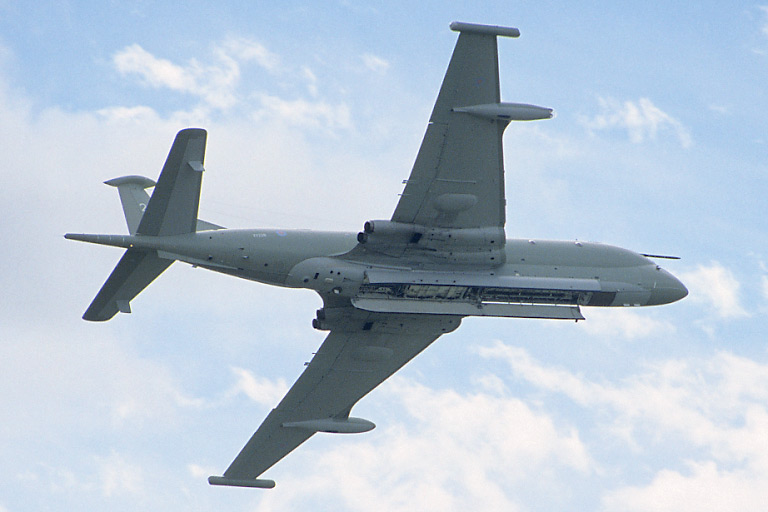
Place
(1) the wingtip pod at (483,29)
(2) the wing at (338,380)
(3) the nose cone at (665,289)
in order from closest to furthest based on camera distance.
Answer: (1) the wingtip pod at (483,29) → (3) the nose cone at (665,289) → (2) the wing at (338,380)

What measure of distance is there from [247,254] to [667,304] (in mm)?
15639

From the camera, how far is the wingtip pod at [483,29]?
35.9 m

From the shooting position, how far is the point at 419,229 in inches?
1524

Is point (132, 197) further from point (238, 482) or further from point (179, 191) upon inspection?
point (238, 482)

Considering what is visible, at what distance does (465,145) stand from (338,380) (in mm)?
12784

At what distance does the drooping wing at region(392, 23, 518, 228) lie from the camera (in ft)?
119

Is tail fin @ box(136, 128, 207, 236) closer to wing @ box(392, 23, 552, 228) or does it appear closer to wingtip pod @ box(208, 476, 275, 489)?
wing @ box(392, 23, 552, 228)

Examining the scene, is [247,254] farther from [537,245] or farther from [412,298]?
[537,245]

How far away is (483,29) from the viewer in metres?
36.0

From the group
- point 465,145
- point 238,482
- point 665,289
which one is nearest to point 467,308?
point 465,145

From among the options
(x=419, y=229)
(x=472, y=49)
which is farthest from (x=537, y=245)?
(x=472, y=49)

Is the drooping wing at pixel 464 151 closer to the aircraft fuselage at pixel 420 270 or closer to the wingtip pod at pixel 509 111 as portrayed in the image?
the wingtip pod at pixel 509 111

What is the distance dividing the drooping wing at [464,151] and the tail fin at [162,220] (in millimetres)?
6229

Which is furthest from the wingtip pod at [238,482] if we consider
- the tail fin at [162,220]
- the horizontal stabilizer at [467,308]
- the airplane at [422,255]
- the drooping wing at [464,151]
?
the drooping wing at [464,151]
